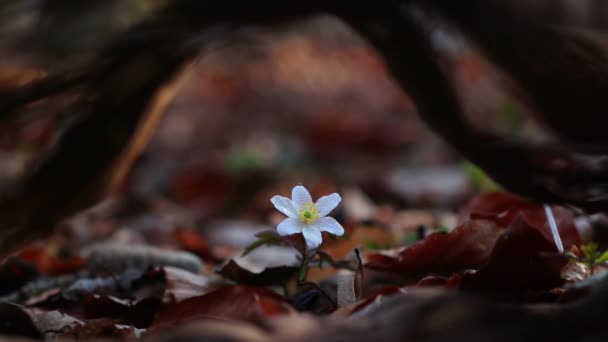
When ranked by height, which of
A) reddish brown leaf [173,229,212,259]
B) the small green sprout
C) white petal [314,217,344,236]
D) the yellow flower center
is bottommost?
the small green sprout

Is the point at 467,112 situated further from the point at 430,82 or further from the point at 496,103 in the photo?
the point at 496,103

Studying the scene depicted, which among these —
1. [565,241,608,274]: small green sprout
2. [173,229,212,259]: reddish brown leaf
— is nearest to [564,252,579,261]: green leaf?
[565,241,608,274]: small green sprout

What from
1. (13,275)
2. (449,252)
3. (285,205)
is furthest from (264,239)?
(13,275)

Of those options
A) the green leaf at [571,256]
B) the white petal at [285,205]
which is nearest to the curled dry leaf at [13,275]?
the white petal at [285,205]

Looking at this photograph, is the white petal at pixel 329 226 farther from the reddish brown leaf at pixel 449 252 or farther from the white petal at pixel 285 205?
the reddish brown leaf at pixel 449 252

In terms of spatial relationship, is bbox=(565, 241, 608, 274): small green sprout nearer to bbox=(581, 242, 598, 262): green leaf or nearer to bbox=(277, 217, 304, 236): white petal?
bbox=(581, 242, 598, 262): green leaf

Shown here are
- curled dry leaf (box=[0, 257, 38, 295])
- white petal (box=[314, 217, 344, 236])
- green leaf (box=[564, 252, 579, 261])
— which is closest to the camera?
green leaf (box=[564, 252, 579, 261])

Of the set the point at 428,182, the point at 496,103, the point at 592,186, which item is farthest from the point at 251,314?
the point at 496,103
